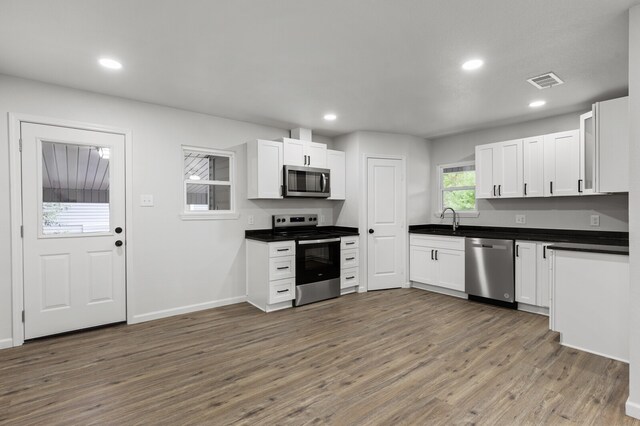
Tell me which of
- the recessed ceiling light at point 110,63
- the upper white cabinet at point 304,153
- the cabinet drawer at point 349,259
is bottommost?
the cabinet drawer at point 349,259

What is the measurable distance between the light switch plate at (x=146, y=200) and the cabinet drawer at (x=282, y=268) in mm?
1514

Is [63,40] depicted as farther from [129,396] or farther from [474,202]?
[474,202]

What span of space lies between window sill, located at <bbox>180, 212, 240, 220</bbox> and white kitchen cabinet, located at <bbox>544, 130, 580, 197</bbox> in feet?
13.0

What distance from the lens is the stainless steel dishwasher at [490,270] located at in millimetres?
3938

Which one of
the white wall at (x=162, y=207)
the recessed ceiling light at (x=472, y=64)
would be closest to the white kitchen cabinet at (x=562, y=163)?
the recessed ceiling light at (x=472, y=64)

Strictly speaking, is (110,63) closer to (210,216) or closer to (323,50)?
(323,50)

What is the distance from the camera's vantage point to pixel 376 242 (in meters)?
4.93

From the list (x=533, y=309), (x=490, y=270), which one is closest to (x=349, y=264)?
(x=490, y=270)

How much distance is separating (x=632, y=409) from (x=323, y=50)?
307cm

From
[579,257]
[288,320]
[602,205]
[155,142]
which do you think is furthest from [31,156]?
[602,205]

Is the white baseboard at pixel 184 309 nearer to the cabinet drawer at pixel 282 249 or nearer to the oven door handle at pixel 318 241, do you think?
the cabinet drawer at pixel 282 249

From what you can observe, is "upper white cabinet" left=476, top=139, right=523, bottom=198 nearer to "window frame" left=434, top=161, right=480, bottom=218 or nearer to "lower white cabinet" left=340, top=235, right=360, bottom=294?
"window frame" left=434, top=161, right=480, bottom=218

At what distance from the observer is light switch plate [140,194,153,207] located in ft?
11.8

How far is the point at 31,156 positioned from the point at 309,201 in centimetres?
328
